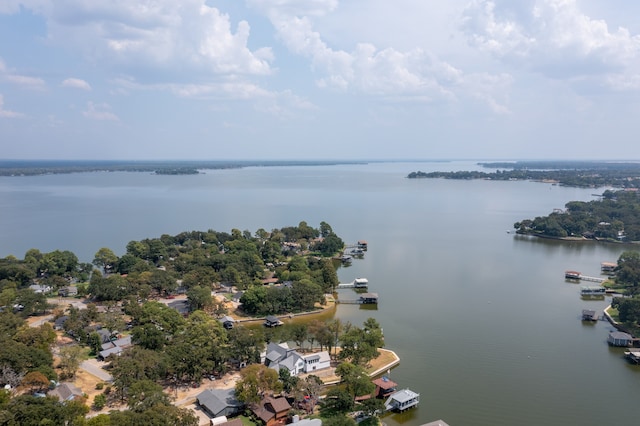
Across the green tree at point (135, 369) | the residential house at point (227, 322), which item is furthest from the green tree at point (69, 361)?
the residential house at point (227, 322)

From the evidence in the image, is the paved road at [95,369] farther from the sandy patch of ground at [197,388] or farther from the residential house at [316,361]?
the residential house at [316,361]

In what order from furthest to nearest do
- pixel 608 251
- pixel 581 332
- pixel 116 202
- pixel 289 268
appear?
pixel 116 202, pixel 608 251, pixel 289 268, pixel 581 332

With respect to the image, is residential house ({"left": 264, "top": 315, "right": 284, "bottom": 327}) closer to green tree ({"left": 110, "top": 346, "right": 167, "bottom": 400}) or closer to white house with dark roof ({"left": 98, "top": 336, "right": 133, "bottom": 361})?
white house with dark roof ({"left": 98, "top": 336, "right": 133, "bottom": 361})

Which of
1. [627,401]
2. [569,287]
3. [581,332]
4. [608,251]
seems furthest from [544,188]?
[627,401]

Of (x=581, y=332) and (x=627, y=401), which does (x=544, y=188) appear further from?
(x=627, y=401)

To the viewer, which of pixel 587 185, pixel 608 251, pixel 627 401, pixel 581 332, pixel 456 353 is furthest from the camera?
pixel 587 185

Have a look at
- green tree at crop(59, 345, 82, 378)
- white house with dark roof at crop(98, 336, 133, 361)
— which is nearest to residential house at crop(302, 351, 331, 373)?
white house with dark roof at crop(98, 336, 133, 361)

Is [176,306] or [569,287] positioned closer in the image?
[176,306]
